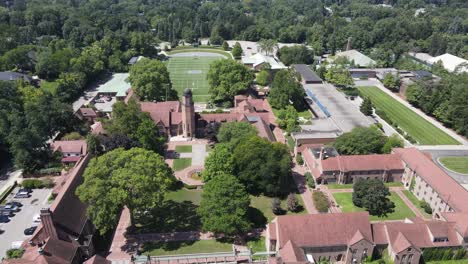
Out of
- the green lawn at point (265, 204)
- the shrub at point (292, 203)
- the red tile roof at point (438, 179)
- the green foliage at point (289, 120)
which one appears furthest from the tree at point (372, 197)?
the green foliage at point (289, 120)

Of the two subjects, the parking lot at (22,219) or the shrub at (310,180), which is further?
the shrub at (310,180)

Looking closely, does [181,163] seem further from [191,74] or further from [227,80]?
[191,74]

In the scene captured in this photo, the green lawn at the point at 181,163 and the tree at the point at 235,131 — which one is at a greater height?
the tree at the point at 235,131

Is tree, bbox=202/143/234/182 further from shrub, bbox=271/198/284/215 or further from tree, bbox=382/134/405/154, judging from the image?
tree, bbox=382/134/405/154

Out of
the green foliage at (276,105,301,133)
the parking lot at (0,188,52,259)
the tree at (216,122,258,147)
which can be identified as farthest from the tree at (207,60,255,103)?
the parking lot at (0,188,52,259)

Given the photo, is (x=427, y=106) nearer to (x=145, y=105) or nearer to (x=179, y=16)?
(x=145, y=105)

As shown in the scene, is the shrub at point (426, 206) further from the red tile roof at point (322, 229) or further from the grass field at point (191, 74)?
the grass field at point (191, 74)

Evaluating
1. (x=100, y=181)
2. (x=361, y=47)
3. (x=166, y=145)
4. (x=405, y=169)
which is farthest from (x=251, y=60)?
(x=100, y=181)
